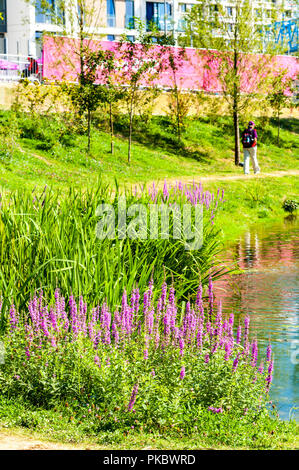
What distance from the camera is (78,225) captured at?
27.9 ft

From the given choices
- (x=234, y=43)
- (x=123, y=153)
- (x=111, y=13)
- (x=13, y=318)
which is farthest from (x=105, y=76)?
(x=111, y=13)

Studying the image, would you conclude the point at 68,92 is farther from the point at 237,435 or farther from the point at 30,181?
the point at 237,435

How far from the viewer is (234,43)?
3428 centimetres

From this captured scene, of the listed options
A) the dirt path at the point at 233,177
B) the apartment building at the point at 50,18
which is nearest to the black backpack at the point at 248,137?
the dirt path at the point at 233,177

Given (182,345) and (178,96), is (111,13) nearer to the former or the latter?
(178,96)

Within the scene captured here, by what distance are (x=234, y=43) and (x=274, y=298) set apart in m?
24.1

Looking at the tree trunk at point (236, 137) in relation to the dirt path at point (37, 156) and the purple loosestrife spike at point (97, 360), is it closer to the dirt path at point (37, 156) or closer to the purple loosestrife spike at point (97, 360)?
the dirt path at point (37, 156)

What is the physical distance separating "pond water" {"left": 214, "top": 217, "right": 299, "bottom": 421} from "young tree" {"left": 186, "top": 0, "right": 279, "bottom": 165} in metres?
14.9

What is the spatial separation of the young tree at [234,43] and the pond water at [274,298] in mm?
14944

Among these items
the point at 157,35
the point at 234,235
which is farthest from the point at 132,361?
the point at 157,35

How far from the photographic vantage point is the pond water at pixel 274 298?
8328mm

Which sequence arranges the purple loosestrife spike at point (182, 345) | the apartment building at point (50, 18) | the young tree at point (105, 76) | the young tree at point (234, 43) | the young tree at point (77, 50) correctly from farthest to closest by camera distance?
the apartment building at point (50, 18) < the young tree at point (234, 43) < the young tree at point (77, 50) < the young tree at point (105, 76) < the purple loosestrife spike at point (182, 345)

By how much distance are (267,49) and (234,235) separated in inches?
666

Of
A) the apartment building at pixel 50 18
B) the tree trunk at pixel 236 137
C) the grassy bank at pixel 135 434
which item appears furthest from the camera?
the apartment building at pixel 50 18
